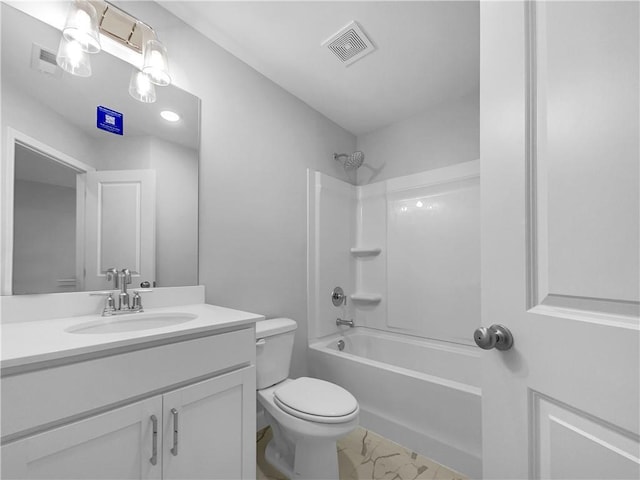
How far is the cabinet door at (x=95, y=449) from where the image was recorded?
2.26ft

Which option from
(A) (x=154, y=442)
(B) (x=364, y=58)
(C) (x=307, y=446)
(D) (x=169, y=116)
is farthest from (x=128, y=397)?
(B) (x=364, y=58)

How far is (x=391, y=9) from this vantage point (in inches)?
56.9

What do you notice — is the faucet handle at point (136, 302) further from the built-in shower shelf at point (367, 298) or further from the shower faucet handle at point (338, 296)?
the built-in shower shelf at point (367, 298)

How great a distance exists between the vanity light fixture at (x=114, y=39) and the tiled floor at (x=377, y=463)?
1995 mm

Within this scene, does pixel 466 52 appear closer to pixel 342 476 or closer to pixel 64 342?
pixel 64 342

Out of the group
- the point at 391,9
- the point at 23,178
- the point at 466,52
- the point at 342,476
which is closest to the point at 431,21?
the point at 391,9

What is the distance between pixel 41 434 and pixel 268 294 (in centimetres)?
125

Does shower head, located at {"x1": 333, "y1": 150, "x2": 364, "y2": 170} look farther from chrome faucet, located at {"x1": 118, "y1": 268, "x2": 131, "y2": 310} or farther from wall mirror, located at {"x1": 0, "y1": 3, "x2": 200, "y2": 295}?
chrome faucet, located at {"x1": 118, "y1": 268, "x2": 131, "y2": 310}

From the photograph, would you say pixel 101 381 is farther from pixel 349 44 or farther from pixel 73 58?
pixel 349 44

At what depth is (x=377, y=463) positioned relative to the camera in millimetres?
1541

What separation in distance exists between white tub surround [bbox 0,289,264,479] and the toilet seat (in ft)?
0.74

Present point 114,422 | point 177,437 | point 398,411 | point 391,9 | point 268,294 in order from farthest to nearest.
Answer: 1. point 268,294
2. point 398,411
3. point 391,9
4. point 177,437
5. point 114,422

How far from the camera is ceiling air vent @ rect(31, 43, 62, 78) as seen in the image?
1100mm

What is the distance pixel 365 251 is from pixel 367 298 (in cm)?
42
